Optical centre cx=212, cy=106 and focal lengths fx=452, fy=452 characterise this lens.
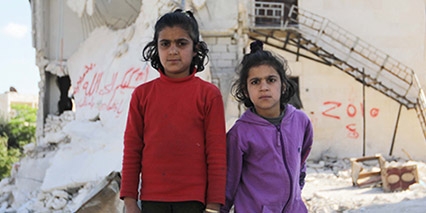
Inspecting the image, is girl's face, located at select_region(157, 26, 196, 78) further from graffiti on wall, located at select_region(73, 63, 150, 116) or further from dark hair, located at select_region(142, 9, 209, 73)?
graffiti on wall, located at select_region(73, 63, 150, 116)

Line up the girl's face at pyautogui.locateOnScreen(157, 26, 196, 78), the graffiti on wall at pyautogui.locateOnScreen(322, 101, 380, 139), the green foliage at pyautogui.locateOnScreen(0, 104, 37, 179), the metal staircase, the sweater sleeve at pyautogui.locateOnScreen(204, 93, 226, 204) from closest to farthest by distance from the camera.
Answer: the sweater sleeve at pyautogui.locateOnScreen(204, 93, 226, 204), the girl's face at pyautogui.locateOnScreen(157, 26, 196, 78), the metal staircase, the graffiti on wall at pyautogui.locateOnScreen(322, 101, 380, 139), the green foliage at pyautogui.locateOnScreen(0, 104, 37, 179)

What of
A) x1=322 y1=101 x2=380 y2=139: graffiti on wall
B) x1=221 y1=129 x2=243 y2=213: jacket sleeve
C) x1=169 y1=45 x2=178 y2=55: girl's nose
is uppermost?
x1=169 y1=45 x2=178 y2=55: girl's nose

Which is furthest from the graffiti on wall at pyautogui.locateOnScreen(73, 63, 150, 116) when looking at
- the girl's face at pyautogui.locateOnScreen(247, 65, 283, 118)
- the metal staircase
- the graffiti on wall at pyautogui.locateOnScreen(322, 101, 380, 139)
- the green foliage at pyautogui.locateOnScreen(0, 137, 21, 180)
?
the green foliage at pyautogui.locateOnScreen(0, 137, 21, 180)

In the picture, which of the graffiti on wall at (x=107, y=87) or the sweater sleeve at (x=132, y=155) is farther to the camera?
the graffiti on wall at (x=107, y=87)

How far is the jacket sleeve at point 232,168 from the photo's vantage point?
2496 millimetres

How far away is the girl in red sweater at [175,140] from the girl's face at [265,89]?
0.25 meters

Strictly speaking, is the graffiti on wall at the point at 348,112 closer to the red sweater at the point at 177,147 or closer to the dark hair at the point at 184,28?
the dark hair at the point at 184,28

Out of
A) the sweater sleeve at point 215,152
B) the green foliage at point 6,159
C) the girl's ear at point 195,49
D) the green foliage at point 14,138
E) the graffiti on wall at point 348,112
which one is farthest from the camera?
the green foliage at point 14,138

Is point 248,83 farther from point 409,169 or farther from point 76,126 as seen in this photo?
point 76,126

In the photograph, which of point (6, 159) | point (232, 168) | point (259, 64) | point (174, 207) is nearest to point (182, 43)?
point (259, 64)

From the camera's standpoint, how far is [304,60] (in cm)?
1140

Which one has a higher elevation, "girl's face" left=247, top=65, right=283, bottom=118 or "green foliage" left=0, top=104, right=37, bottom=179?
"girl's face" left=247, top=65, right=283, bottom=118

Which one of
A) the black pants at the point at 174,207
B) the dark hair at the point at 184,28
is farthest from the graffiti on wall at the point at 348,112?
the black pants at the point at 174,207

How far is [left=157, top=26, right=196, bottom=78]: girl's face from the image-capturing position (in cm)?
245
